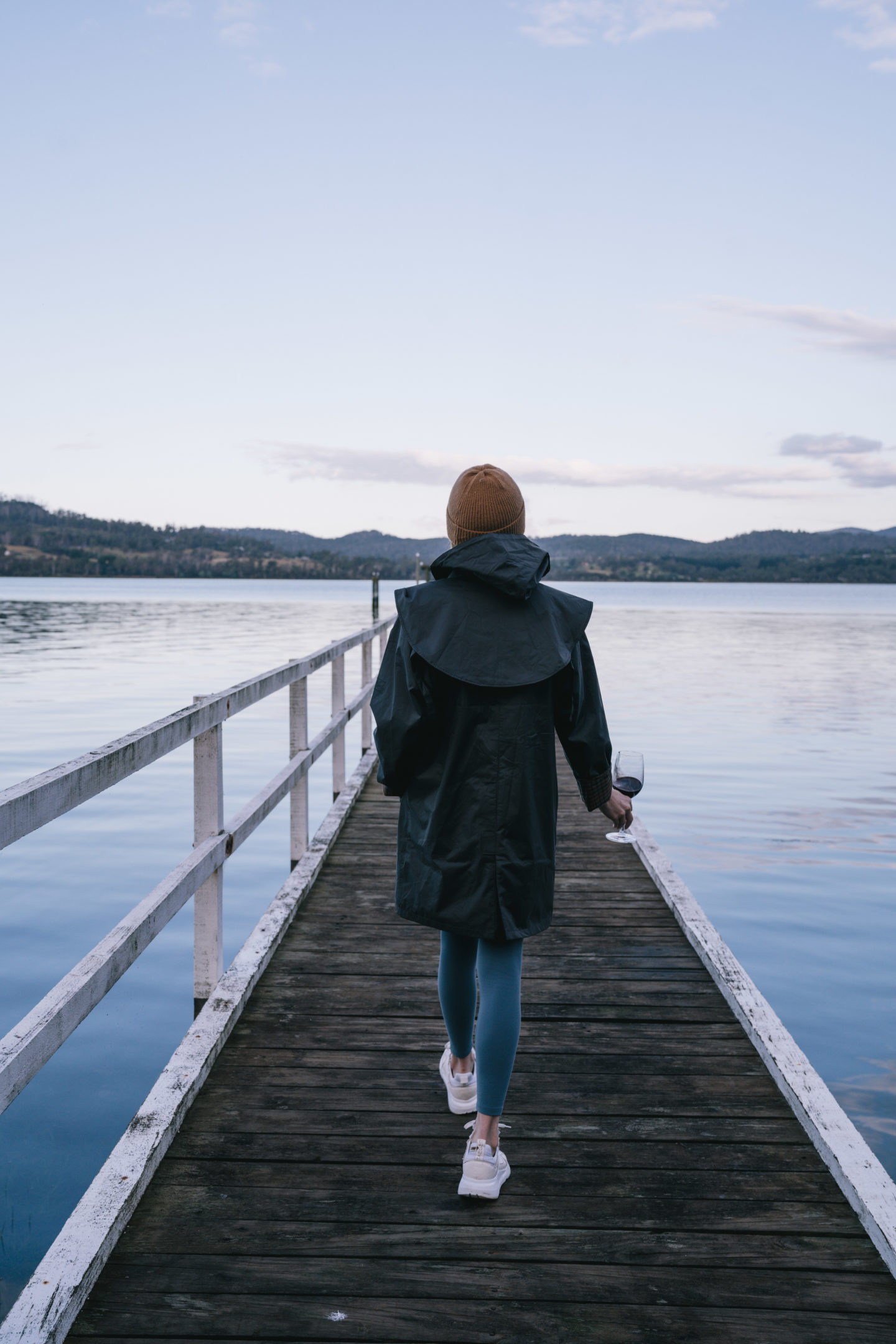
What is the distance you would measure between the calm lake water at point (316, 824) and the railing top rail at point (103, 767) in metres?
2.04

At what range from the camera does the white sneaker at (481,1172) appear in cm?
247

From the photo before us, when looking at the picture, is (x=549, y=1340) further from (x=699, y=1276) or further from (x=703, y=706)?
(x=703, y=706)

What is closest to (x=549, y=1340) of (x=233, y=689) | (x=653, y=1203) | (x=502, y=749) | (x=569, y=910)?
(x=653, y=1203)

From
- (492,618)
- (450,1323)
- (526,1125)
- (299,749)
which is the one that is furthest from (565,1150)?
(299,749)

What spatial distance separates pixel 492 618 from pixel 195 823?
1711 millimetres

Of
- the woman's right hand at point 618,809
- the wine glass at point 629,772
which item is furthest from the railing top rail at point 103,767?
the wine glass at point 629,772

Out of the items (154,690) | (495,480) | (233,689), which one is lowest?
(154,690)

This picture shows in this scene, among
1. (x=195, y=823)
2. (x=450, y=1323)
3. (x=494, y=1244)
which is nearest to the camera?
(x=450, y=1323)

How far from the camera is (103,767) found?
248 centimetres

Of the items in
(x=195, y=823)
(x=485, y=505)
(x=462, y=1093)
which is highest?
(x=485, y=505)

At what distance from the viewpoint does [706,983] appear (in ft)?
13.2

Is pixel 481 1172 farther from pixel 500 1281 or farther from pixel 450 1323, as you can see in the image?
pixel 450 1323

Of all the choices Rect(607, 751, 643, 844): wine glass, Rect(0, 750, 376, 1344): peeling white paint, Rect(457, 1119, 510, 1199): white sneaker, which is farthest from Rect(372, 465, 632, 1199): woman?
Rect(607, 751, 643, 844): wine glass

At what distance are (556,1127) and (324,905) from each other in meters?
2.33
